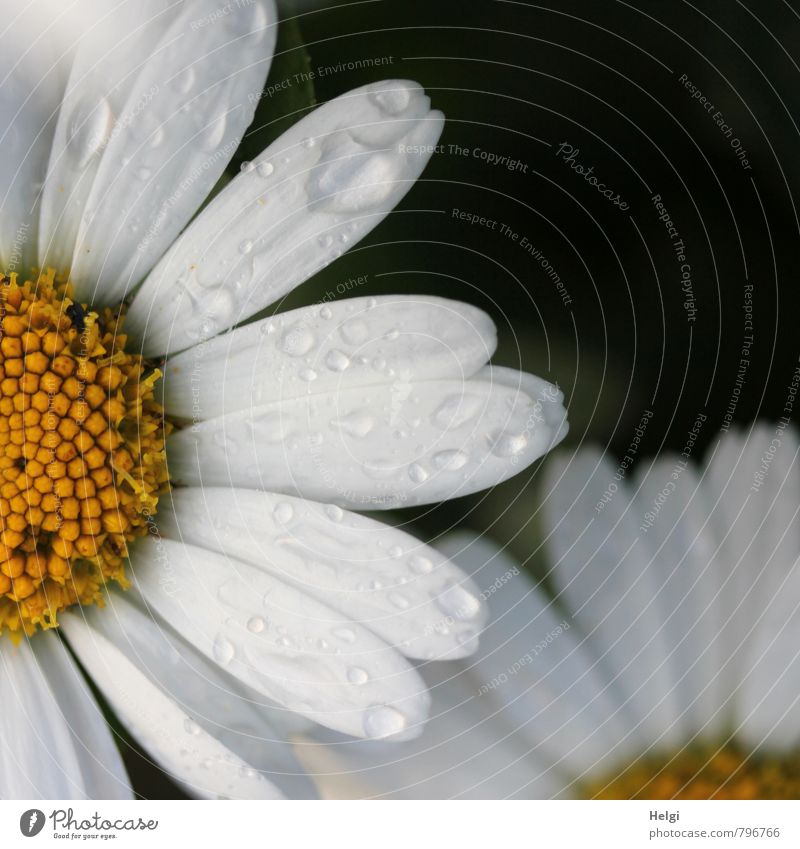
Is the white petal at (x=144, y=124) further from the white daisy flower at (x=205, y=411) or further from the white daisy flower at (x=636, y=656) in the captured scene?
the white daisy flower at (x=636, y=656)

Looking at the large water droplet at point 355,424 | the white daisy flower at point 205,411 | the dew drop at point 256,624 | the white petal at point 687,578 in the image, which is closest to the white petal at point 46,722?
the white daisy flower at point 205,411

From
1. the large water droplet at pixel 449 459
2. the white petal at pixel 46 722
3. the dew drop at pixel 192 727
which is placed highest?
the large water droplet at pixel 449 459

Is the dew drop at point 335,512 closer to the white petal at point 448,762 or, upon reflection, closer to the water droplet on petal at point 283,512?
the water droplet on petal at point 283,512

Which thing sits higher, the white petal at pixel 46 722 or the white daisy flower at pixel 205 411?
the white daisy flower at pixel 205 411

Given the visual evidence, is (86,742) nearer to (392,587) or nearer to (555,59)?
(392,587)

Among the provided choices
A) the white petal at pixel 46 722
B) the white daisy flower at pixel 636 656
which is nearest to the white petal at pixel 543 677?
the white daisy flower at pixel 636 656
